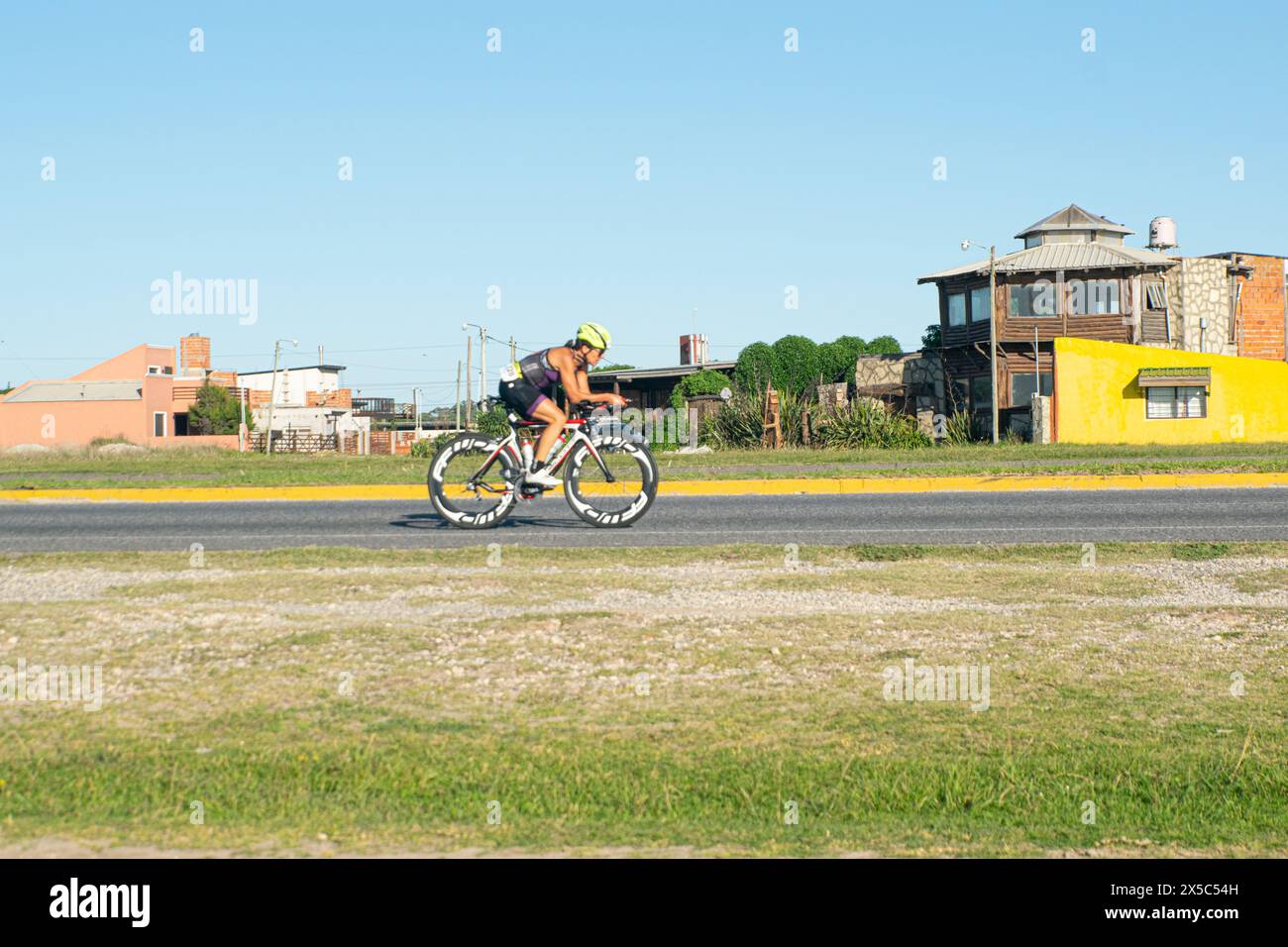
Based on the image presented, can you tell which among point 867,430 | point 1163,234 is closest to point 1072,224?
point 1163,234

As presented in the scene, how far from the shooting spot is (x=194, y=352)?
270 ft

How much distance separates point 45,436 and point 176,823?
6838 centimetres

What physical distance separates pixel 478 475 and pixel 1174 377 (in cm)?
3320

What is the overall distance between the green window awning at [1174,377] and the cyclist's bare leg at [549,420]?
3250 centimetres

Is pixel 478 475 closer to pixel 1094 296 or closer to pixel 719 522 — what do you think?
pixel 719 522

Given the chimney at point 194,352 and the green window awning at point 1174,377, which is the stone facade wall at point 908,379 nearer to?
the green window awning at point 1174,377

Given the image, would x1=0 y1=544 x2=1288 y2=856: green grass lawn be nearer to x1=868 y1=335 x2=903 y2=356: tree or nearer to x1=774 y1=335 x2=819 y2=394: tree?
x1=774 y1=335 x2=819 y2=394: tree

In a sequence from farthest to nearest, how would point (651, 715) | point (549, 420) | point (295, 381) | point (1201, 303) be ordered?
point (295, 381) → point (1201, 303) → point (549, 420) → point (651, 715)

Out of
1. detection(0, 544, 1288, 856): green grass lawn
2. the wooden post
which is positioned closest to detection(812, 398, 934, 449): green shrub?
the wooden post

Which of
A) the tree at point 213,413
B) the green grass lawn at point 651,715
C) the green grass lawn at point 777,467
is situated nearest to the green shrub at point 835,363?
the tree at point 213,413

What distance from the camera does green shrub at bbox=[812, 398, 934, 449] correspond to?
35.2 metres

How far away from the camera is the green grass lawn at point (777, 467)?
71.9 ft

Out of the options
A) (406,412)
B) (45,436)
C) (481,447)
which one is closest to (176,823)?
(481,447)
